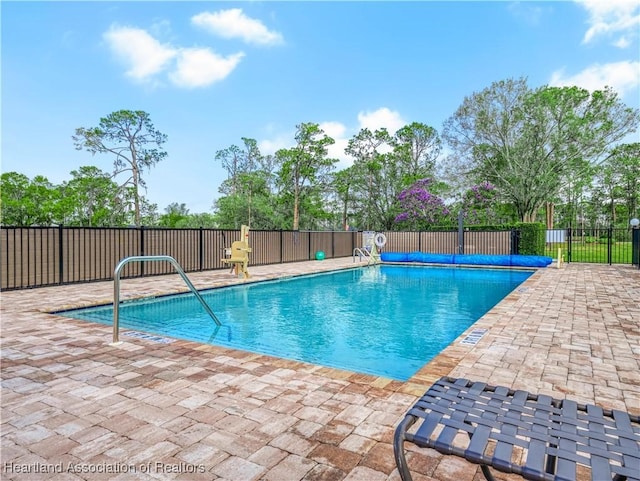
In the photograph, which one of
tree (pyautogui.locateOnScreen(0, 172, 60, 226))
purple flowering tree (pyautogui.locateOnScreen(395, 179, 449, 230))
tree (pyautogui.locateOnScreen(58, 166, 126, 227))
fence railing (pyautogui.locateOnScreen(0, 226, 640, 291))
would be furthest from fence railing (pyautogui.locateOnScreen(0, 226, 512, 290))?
tree (pyautogui.locateOnScreen(0, 172, 60, 226))

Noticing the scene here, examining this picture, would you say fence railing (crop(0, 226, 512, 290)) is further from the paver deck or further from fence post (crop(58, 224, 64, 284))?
the paver deck

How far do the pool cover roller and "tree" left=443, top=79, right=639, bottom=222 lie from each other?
24.3ft

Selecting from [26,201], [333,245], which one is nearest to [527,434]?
[333,245]

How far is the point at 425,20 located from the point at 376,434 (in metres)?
14.5

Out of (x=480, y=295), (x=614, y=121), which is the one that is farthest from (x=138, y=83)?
(x=614, y=121)

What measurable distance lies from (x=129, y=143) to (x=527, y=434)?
25.1 m

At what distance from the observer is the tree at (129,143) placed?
849 inches

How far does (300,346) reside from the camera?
4734 millimetres

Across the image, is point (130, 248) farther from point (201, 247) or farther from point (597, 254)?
point (597, 254)

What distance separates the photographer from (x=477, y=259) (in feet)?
46.8

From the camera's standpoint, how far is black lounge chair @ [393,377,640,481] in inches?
45.6

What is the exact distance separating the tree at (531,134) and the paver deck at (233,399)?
634 inches

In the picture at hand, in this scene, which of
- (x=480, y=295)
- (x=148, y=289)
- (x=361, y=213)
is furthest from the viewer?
(x=361, y=213)

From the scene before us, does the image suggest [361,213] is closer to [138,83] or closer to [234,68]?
[234,68]
